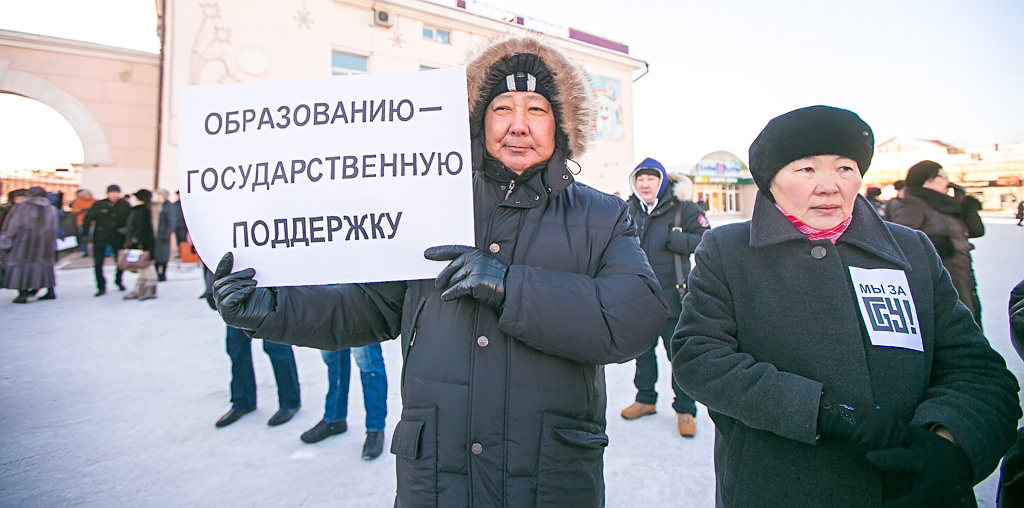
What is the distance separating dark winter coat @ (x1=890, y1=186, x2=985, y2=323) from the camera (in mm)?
3355

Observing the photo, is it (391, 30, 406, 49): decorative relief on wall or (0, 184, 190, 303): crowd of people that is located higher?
(391, 30, 406, 49): decorative relief on wall

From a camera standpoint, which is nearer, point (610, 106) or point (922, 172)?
point (922, 172)

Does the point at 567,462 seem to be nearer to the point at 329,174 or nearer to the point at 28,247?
the point at 329,174

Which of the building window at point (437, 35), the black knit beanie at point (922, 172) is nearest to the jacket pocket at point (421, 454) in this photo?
the black knit beanie at point (922, 172)

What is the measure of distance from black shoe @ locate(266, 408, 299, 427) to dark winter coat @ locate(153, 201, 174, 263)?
6.81 m

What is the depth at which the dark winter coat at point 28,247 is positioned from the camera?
21.6 ft

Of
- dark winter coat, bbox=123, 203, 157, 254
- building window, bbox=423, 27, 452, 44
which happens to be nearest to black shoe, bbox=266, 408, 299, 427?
dark winter coat, bbox=123, 203, 157, 254

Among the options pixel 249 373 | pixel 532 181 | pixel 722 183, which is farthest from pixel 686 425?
pixel 722 183

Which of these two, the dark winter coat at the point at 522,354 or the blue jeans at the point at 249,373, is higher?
the dark winter coat at the point at 522,354

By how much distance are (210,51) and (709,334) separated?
1550 centimetres

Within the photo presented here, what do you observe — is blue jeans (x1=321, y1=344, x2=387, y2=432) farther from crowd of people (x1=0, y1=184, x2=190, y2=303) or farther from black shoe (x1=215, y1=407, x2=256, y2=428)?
crowd of people (x1=0, y1=184, x2=190, y2=303)

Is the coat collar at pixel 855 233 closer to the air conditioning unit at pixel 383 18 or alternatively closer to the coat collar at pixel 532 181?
the coat collar at pixel 532 181

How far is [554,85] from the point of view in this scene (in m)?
1.53

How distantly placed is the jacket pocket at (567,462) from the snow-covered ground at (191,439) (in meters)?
1.20
